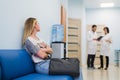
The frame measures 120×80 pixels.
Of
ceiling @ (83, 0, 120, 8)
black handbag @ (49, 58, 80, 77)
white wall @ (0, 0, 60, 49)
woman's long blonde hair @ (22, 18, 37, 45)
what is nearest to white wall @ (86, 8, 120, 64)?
ceiling @ (83, 0, 120, 8)

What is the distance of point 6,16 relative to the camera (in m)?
2.71

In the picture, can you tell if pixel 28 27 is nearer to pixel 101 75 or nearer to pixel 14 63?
pixel 14 63

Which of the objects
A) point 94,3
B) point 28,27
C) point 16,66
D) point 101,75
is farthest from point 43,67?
point 94,3

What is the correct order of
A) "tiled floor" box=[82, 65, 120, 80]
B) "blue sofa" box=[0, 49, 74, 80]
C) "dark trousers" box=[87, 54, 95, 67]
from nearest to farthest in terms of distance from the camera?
"blue sofa" box=[0, 49, 74, 80] → "tiled floor" box=[82, 65, 120, 80] → "dark trousers" box=[87, 54, 95, 67]

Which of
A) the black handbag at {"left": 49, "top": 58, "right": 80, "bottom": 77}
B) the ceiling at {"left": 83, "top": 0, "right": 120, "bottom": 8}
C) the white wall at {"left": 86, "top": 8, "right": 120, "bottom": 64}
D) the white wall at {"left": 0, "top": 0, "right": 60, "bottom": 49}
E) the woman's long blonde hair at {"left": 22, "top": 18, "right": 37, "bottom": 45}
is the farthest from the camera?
the white wall at {"left": 86, "top": 8, "right": 120, "bottom": 64}

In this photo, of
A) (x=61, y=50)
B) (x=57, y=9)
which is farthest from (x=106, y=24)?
(x=61, y=50)

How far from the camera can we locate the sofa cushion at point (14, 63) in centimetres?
224

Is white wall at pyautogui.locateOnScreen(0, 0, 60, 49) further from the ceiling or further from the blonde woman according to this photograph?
the ceiling

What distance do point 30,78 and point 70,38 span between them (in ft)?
20.6

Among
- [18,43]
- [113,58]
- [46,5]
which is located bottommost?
[113,58]

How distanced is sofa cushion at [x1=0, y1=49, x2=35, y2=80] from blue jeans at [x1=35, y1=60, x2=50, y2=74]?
0.11 m

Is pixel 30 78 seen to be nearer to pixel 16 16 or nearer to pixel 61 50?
pixel 16 16

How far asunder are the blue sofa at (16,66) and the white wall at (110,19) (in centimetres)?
797

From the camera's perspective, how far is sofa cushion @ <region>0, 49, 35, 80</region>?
Answer: 224cm
